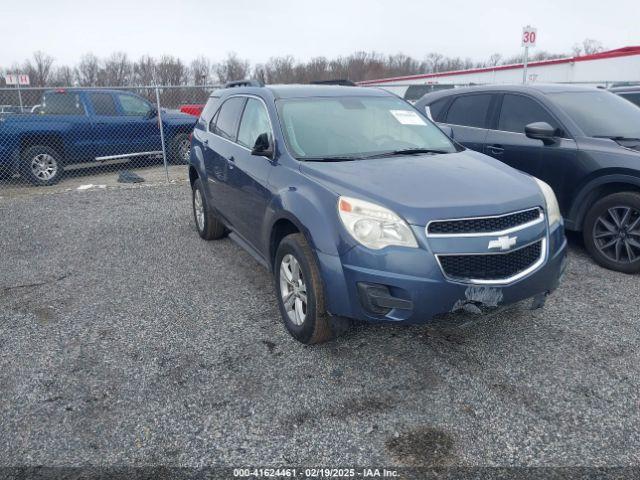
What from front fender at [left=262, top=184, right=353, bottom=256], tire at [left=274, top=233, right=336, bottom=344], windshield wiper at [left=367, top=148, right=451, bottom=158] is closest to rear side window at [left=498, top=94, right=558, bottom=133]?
windshield wiper at [left=367, top=148, right=451, bottom=158]

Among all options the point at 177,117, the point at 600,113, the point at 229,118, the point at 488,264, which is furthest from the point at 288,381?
the point at 177,117

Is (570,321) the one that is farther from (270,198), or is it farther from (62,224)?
(62,224)

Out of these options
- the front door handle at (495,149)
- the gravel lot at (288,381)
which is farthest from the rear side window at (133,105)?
the front door handle at (495,149)

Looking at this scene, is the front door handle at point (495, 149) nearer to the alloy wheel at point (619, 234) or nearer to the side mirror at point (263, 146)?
the alloy wheel at point (619, 234)

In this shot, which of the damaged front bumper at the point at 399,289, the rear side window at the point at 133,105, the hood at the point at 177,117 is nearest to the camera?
the damaged front bumper at the point at 399,289

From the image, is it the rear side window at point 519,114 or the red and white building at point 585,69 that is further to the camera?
the red and white building at point 585,69

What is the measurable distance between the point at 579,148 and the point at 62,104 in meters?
9.18

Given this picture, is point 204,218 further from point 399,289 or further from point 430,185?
point 399,289

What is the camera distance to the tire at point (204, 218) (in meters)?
5.46

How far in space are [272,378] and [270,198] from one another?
4.18 feet

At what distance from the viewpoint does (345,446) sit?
2416 mm

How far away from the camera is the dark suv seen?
450 cm

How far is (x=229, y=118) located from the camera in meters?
4.80

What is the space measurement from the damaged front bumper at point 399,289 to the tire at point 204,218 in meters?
2.83
